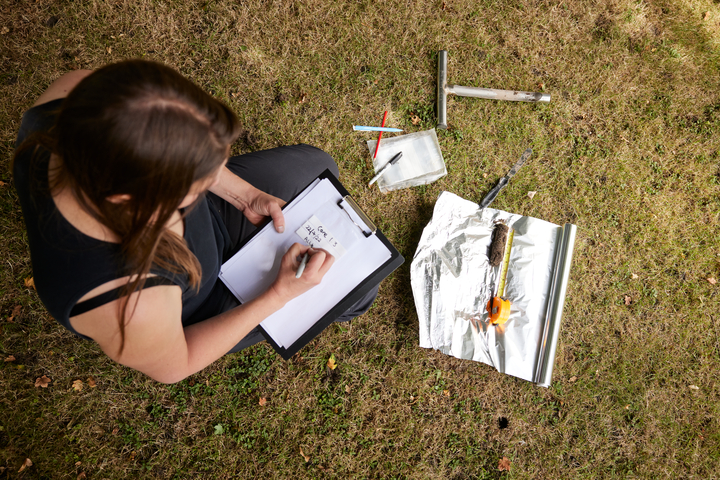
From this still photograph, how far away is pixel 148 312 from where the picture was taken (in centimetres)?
129

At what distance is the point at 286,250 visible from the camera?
78.5 inches

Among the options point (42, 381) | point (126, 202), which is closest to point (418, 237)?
point (126, 202)

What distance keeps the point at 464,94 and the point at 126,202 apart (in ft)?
8.82

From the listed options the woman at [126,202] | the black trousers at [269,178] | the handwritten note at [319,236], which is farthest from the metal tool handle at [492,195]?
the woman at [126,202]

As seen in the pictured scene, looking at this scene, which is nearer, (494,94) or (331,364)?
(331,364)

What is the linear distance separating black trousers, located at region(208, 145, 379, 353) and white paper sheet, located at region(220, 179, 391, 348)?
0.10 m

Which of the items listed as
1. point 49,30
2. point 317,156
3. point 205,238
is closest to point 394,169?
point 317,156

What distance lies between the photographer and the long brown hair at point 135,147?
1.03 metres

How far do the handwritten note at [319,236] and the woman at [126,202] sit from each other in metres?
0.48

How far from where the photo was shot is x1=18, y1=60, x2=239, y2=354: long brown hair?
1030 mm

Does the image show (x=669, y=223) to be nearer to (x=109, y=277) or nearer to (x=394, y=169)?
(x=394, y=169)

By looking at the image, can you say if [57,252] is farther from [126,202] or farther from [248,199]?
[248,199]

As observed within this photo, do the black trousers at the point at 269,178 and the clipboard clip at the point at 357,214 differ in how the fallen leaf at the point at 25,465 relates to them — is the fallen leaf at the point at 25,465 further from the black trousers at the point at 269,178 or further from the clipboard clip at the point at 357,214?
the clipboard clip at the point at 357,214

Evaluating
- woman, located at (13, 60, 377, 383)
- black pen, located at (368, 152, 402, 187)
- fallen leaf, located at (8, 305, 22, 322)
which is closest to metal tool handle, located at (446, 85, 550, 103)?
black pen, located at (368, 152, 402, 187)
